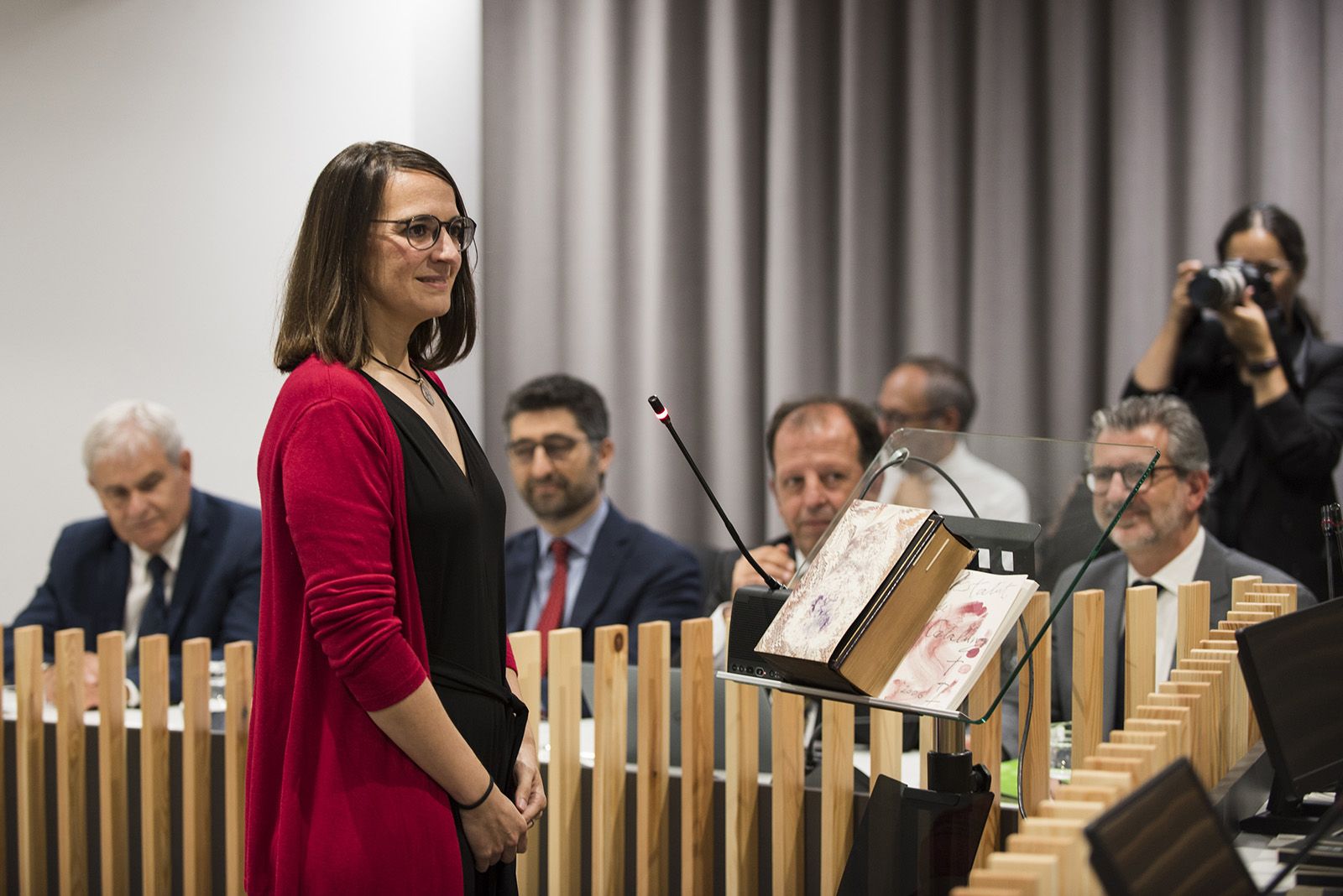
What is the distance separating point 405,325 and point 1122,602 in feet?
5.00

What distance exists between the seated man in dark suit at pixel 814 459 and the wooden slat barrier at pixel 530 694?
100 cm

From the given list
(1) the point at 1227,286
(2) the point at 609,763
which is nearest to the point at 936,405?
(1) the point at 1227,286

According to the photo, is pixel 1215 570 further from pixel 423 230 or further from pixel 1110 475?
pixel 423 230

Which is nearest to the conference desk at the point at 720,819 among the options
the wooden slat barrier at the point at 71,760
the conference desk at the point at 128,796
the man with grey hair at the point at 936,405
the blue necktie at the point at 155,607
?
the conference desk at the point at 128,796

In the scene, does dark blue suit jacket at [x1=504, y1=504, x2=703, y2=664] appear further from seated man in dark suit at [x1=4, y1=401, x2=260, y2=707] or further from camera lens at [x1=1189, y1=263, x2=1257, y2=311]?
camera lens at [x1=1189, y1=263, x2=1257, y2=311]

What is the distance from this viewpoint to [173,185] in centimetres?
415

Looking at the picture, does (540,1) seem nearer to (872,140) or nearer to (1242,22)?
(872,140)

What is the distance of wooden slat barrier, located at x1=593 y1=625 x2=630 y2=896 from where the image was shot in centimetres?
218

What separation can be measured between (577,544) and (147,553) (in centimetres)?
97

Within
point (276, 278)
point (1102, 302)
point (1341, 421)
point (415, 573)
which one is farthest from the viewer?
point (1102, 302)

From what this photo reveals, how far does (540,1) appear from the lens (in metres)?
4.79

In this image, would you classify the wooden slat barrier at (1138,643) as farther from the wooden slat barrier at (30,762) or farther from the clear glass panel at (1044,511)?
the wooden slat barrier at (30,762)

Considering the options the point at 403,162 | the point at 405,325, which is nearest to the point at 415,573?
the point at 405,325

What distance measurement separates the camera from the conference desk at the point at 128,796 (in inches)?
97.2
